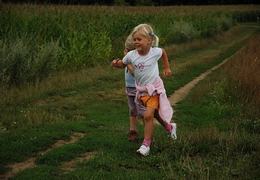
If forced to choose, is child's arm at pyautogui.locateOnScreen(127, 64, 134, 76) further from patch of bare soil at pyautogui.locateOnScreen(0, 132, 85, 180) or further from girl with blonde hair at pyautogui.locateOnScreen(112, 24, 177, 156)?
patch of bare soil at pyautogui.locateOnScreen(0, 132, 85, 180)

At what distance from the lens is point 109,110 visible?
10.9 metres

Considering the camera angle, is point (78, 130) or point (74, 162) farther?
point (78, 130)

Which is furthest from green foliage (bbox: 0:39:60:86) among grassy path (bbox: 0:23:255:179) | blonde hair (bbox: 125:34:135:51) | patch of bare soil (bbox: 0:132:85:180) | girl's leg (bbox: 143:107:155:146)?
girl's leg (bbox: 143:107:155:146)

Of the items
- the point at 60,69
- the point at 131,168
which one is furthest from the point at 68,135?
the point at 60,69

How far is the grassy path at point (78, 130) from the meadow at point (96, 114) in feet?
0.05

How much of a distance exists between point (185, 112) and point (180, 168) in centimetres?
471

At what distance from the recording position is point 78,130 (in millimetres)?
8602

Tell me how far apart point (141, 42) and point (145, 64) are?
330 mm

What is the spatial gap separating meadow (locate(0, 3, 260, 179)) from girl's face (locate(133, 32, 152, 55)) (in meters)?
1.43

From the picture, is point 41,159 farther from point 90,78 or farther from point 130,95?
point 90,78

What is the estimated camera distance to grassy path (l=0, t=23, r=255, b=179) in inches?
250

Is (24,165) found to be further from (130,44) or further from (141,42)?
(130,44)

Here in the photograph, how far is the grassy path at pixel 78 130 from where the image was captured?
6.35m

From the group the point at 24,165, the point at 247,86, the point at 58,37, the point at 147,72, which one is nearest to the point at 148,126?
the point at 147,72
